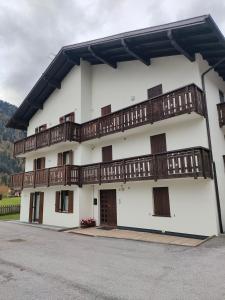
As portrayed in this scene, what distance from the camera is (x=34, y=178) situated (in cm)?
1967

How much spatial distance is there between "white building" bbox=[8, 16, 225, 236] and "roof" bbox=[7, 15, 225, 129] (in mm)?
54

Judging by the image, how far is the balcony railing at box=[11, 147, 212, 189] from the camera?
1096 centimetres

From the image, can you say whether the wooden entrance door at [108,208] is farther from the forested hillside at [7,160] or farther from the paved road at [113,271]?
the forested hillside at [7,160]

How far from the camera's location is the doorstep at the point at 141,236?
10.7m

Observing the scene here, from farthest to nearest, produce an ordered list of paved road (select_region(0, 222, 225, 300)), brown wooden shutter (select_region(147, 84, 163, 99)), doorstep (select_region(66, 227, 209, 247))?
brown wooden shutter (select_region(147, 84, 163, 99))
doorstep (select_region(66, 227, 209, 247))
paved road (select_region(0, 222, 225, 300))

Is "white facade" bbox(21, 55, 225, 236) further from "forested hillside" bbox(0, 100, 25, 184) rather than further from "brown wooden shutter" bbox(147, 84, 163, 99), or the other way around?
"forested hillside" bbox(0, 100, 25, 184)

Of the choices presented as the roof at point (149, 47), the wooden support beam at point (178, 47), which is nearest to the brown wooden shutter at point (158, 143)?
the wooden support beam at point (178, 47)

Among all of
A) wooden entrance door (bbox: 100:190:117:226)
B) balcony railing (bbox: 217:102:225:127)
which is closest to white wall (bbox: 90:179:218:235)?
wooden entrance door (bbox: 100:190:117:226)

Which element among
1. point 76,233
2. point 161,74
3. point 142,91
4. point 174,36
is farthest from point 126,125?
point 76,233

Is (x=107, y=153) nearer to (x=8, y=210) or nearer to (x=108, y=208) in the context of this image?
(x=108, y=208)

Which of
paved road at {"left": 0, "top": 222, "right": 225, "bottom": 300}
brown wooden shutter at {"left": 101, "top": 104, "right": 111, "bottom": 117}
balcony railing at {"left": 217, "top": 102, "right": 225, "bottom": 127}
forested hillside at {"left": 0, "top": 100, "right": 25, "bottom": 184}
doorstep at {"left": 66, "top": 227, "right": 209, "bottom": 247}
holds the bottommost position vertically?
paved road at {"left": 0, "top": 222, "right": 225, "bottom": 300}

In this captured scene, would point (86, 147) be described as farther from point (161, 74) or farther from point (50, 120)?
point (161, 74)

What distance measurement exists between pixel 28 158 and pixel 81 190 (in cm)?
971

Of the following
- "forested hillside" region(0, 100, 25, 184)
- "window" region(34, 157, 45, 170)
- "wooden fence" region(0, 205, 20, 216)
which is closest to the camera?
"window" region(34, 157, 45, 170)
